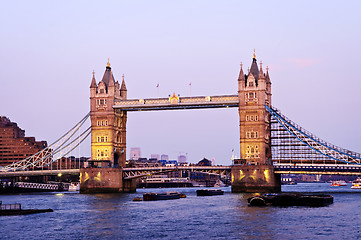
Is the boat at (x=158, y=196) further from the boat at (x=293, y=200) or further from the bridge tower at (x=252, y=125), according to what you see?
the boat at (x=293, y=200)

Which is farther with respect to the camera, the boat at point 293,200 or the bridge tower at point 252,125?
the bridge tower at point 252,125

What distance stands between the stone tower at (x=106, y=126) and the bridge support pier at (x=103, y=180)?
2333 millimetres

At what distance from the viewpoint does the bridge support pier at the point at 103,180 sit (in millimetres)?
147875

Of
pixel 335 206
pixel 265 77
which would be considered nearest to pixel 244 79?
pixel 265 77

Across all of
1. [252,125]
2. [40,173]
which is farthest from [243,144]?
[40,173]

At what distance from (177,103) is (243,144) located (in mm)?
17982

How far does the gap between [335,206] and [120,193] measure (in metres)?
61.2

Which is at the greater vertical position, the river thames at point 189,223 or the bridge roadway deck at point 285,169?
the bridge roadway deck at point 285,169

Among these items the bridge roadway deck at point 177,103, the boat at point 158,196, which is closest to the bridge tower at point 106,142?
the bridge roadway deck at point 177,103

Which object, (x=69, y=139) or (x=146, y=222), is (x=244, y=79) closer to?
(x=69, y=139)

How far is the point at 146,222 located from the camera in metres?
77.9

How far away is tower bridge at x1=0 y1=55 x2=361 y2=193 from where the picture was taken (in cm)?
13850

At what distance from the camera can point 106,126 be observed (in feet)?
498

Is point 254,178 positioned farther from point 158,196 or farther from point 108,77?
point 108,77
